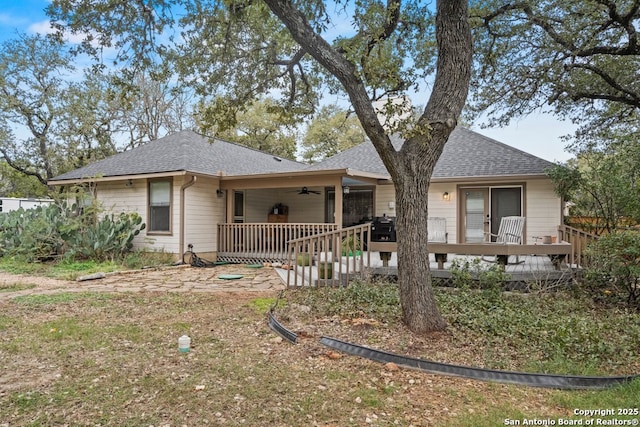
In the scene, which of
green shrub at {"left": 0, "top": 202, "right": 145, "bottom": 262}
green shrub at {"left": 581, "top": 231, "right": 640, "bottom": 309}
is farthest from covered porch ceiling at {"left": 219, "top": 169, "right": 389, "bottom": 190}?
green shrub at {"left": 581, "top": 231, "right": 640, "bottom": 309}

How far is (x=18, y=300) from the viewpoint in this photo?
629 cm

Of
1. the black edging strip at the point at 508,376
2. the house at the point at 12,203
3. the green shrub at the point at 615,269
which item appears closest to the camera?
the black edging strip at the point at 508,376

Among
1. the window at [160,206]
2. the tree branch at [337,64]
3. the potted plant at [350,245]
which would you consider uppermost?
the tree branch at [337,64]

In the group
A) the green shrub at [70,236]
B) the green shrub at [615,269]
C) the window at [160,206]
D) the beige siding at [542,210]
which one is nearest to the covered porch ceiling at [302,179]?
the window at [160,206]

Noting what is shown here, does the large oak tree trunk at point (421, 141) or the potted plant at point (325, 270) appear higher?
the large oak tree trunk at point (421, 141)

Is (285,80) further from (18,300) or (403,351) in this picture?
(18,300)

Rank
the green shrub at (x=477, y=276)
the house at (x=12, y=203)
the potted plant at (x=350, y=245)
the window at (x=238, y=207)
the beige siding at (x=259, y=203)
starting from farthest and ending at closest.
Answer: the house at (x=12, y=203) → the beige siding at (x=259, y=203) → the window at (x=238, y=207) → the potted plant at (x=350, y=245) → the green shrub at (x=477, y=276)

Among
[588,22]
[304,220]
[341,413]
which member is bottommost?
[341,413]

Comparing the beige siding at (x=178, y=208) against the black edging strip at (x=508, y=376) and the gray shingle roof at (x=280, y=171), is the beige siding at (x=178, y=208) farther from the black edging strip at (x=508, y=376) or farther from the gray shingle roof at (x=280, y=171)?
the black edging strip at (x=508, y=376)

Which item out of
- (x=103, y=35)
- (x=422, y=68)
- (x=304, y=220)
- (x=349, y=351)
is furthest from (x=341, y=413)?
(x=304, y=220)

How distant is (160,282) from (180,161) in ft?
13.9

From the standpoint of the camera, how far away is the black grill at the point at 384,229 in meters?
10.8

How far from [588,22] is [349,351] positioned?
364 inches

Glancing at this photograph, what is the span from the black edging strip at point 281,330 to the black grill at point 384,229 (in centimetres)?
641
